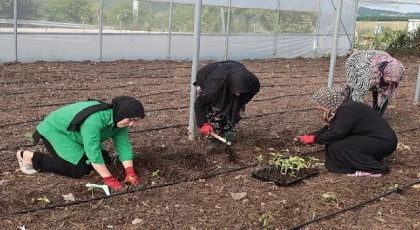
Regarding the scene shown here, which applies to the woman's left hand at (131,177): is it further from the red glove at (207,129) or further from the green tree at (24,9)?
the green tree at (24,9)

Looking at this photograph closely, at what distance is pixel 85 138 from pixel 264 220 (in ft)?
4.70

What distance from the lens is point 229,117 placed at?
14.6ft

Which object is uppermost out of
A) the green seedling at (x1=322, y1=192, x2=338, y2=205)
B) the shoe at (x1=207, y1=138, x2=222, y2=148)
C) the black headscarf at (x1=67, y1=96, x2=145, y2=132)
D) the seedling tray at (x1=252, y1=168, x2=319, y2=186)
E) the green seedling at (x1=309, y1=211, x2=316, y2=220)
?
the black headscarf at (x1=67, y1=96, x2=145, y2=132)

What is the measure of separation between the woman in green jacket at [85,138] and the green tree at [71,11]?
7.68 meters

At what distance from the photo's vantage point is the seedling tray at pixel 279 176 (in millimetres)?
3791

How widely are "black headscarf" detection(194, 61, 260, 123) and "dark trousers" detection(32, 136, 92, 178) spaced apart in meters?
1.29

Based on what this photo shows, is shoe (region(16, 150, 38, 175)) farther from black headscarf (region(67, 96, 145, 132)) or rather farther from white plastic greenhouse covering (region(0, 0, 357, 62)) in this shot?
white plastic greenhouse covering (region(0, 0, 357, 62))

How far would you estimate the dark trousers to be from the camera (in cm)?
366

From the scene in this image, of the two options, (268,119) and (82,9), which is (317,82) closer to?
(268,119)

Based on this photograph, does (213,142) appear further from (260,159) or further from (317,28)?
(317,28)

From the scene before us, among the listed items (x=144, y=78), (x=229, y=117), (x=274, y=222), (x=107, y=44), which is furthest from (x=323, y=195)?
(x=107, y=44)

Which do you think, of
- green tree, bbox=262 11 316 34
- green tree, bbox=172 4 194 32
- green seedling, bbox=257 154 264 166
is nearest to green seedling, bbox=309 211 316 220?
green seedling, bbox=257 154 264 166

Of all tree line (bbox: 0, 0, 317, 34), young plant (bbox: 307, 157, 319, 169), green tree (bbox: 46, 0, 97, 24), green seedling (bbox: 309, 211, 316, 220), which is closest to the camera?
green seedling (bbox: 309, 211, 316, 220)

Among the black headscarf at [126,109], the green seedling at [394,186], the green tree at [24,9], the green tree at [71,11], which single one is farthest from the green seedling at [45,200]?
the green tree at [71,11]
